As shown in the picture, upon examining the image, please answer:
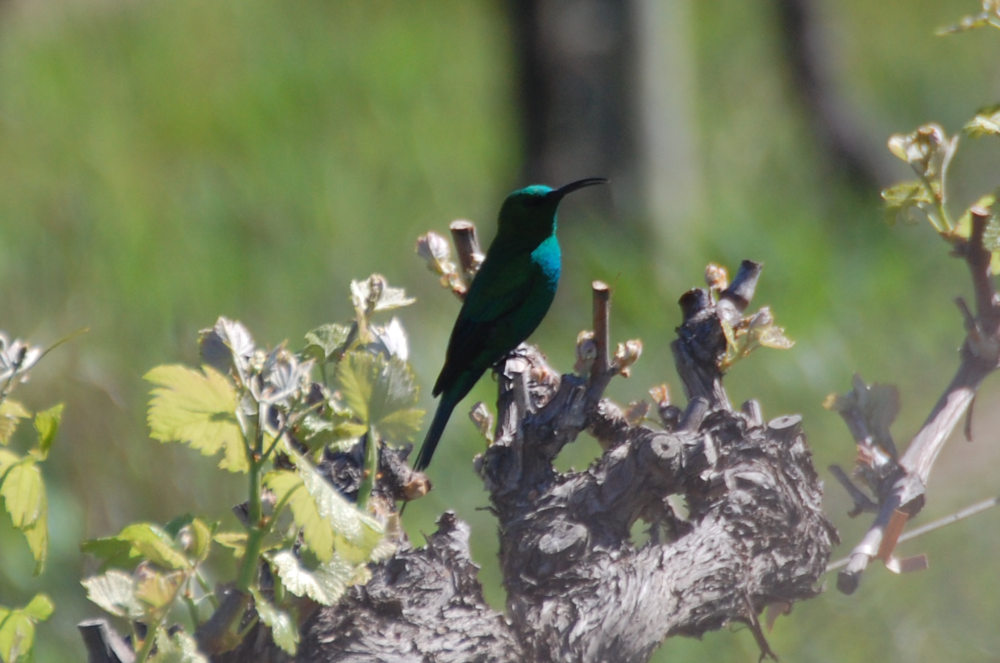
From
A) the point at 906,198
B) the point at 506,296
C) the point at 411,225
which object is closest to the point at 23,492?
the point at 906,198

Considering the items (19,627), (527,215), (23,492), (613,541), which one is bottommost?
(613,541)

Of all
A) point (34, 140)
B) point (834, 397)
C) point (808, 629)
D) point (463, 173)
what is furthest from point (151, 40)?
point (834, 397)

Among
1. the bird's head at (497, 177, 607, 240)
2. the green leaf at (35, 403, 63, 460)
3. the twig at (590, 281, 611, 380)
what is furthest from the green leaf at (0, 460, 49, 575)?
the bird's head at (497, 177, 607, 240)

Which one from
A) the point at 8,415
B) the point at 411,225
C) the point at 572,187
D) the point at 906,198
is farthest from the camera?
the point at 411,225

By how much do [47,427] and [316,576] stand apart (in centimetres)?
23

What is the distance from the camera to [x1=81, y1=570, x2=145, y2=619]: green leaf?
90 cm

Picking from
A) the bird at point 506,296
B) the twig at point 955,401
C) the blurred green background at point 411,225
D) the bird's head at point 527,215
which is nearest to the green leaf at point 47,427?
the twig at point 955,401

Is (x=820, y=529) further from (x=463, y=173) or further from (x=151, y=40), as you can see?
(x=151, y=40)

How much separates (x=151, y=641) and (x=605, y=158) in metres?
5.38

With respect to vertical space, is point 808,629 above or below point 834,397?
below

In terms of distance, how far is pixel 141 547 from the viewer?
93 centimetres

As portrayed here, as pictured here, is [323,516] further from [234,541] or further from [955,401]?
[955,401]

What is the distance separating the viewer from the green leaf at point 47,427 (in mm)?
918

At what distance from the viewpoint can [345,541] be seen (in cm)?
90
